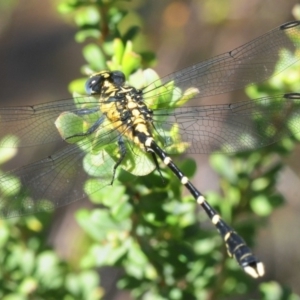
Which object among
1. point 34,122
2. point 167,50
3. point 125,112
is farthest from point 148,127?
point 167,50

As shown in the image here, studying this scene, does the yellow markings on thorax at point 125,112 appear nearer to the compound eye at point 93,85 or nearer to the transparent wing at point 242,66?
the compound eye at point 93,85

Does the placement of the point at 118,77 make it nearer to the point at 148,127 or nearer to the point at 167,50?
the point at 148,127

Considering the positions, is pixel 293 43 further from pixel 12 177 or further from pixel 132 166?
pixel 12 177

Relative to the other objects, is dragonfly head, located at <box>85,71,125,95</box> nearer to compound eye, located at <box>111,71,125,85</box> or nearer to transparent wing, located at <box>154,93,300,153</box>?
compound eye, located at <box>111,71,125,85</box>

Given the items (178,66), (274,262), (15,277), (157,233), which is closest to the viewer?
(157,233)

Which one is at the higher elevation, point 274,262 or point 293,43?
point 293,43

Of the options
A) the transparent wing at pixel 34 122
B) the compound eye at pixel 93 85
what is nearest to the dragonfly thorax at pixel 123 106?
the compound eye at pixel 93 85

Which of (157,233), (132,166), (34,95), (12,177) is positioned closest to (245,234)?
(157,233)

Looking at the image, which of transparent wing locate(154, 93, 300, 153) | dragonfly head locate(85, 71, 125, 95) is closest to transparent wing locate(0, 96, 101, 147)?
dragonfly head locate(85, 71, 125, 95)
